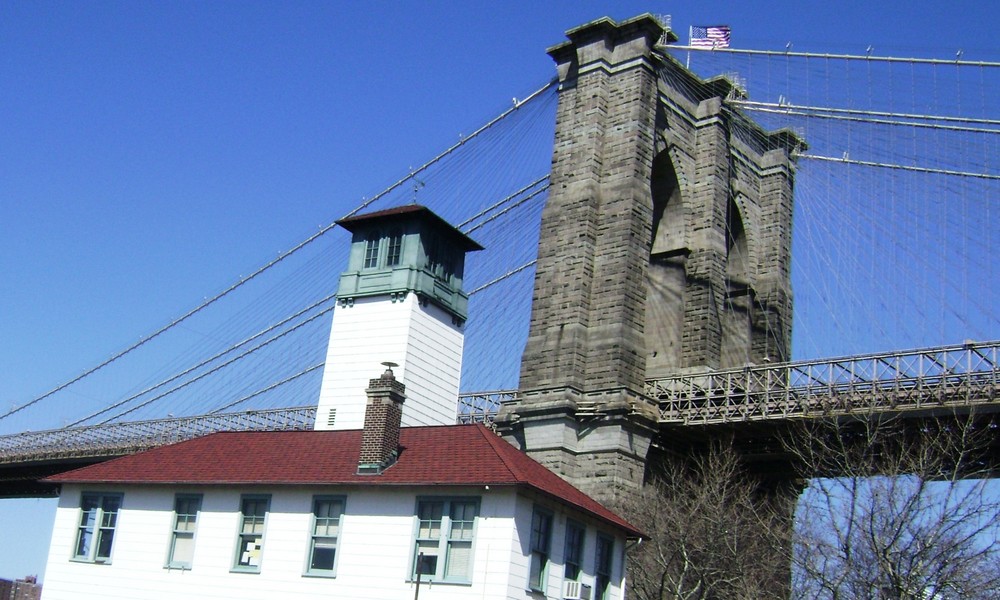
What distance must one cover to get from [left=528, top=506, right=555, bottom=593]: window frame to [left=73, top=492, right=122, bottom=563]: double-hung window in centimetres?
1180

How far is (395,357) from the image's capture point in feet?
141

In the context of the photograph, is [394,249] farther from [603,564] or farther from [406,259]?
[603,564]

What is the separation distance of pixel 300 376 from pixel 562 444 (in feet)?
136

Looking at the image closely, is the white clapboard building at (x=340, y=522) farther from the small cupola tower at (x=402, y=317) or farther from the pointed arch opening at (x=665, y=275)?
the pointed arch opening at (x=665, y=275)

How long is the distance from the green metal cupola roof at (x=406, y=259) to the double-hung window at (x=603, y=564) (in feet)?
47.3

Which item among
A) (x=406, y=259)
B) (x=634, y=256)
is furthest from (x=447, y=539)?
(x=634, y=256)

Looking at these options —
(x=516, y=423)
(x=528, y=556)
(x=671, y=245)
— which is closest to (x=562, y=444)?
(x=516, y=423)

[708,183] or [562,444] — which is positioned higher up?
[708,183]

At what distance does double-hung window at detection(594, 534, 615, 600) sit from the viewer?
3212 cm

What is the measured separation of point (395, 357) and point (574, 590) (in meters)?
14.4

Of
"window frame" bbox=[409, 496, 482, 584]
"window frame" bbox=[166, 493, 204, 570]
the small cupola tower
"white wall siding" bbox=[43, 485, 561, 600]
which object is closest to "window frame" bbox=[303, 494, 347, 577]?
"white wall siding" bbox=[43, 485, 561, 600]

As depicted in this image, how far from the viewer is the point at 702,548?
38.1 m

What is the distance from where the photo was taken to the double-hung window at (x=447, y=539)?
94.1 ft

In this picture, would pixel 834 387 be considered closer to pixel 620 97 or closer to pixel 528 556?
pixel 620 97
